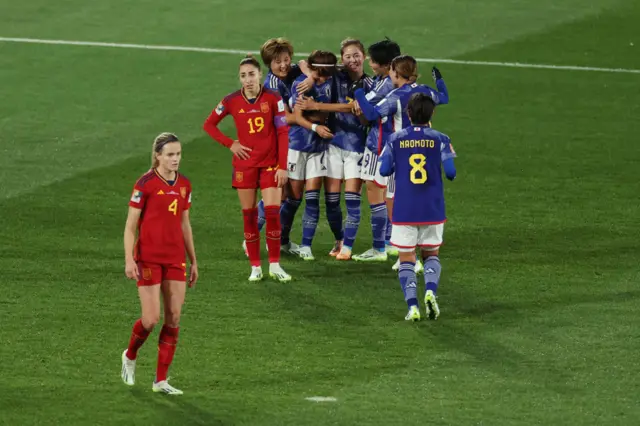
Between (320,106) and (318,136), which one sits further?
(318,136)

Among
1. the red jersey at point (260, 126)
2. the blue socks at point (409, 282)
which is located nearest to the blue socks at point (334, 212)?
the red jersey at point (260, 126)

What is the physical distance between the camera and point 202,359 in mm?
10727

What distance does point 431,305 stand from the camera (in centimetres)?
1172

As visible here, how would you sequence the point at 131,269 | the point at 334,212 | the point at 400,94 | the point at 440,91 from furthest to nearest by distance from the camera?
1. the point at 334,212
2. the point at 400,94
3. the point at 440,91
4. the point at 131,269

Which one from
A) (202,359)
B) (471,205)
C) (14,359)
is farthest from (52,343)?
(471,205)

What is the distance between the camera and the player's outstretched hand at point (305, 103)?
13.6 meters

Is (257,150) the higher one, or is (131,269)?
(257,150)

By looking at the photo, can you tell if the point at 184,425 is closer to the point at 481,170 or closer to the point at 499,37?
the point at 481,170

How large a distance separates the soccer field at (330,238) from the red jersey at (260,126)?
116 cm

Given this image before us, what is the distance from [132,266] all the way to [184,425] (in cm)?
114

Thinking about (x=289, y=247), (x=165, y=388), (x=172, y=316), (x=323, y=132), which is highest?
(x=323, y=132)

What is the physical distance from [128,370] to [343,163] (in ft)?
15.1

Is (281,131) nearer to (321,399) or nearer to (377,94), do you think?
(377,94)

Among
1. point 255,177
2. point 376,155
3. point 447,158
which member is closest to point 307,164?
point 376,155
